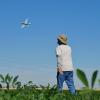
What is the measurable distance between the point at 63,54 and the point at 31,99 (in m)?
8.14

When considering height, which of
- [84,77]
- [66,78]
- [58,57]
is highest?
[58,57]

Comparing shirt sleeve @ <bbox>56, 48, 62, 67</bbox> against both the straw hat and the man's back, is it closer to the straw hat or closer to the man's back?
the man's back

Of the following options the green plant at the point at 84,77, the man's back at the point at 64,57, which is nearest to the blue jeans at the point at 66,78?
the man's back at the point at 64,57

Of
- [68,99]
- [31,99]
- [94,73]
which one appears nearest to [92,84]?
[94,73]

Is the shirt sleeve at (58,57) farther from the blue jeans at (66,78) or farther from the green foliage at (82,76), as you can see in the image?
the green foliage at (82,76)

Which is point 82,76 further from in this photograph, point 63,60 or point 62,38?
point 63,60

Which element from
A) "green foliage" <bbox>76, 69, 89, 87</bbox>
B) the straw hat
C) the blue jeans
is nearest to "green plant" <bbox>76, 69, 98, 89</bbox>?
"green foliage" <bbox>76, 69, 89, 87</bbox>

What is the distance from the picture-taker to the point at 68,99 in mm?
4828

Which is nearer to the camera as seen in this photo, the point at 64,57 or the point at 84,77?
the point at 84,77

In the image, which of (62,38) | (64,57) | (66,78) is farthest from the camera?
(66,78)

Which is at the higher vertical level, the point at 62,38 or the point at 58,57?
the point at 62,38

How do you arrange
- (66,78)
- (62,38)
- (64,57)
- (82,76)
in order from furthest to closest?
(66,78) → (64,57) → (62,38) → (82,76)

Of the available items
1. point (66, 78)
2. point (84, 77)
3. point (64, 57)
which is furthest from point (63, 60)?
point (84, 77)

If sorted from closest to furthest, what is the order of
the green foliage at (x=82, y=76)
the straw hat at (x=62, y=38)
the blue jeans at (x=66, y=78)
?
the green foliage at (x=82, y=76)
the straw hat at (x=62, y=38)
the blue jeans at (x=66, y=78)
